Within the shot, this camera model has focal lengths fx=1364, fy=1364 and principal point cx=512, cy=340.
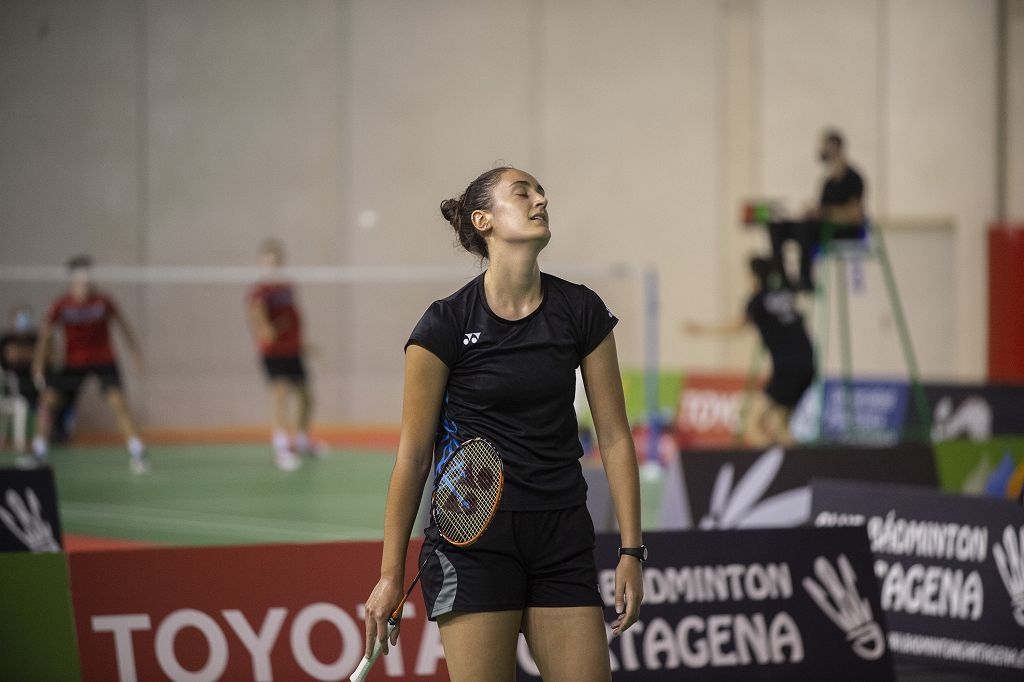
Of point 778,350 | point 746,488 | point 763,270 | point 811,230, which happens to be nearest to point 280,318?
point 763,270

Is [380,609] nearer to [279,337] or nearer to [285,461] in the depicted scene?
[285,461]

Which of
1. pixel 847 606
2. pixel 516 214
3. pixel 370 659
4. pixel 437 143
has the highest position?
pixel 437 143

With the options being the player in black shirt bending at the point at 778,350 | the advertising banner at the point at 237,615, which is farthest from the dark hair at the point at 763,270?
the advertising banner at the point at 237,615

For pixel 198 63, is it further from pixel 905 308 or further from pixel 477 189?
pixel 477 189

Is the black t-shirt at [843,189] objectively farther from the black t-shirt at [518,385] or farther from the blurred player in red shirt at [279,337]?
the black t-shirt at [518,385]

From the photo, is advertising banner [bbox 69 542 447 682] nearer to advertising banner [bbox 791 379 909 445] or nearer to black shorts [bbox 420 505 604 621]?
black shorts [bbox 420 505 604 621]

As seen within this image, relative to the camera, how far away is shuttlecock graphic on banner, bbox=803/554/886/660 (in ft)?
17.6

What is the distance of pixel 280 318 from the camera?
1430 centimetres

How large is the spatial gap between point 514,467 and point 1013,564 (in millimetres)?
3835

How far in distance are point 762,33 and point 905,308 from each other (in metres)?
4.66

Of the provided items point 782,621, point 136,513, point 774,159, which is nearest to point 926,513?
point 782,621

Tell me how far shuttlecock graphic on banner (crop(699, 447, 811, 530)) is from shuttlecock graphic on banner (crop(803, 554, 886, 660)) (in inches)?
92.9

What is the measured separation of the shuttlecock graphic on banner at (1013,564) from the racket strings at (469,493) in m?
3.83

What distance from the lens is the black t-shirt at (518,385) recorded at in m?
3.14
